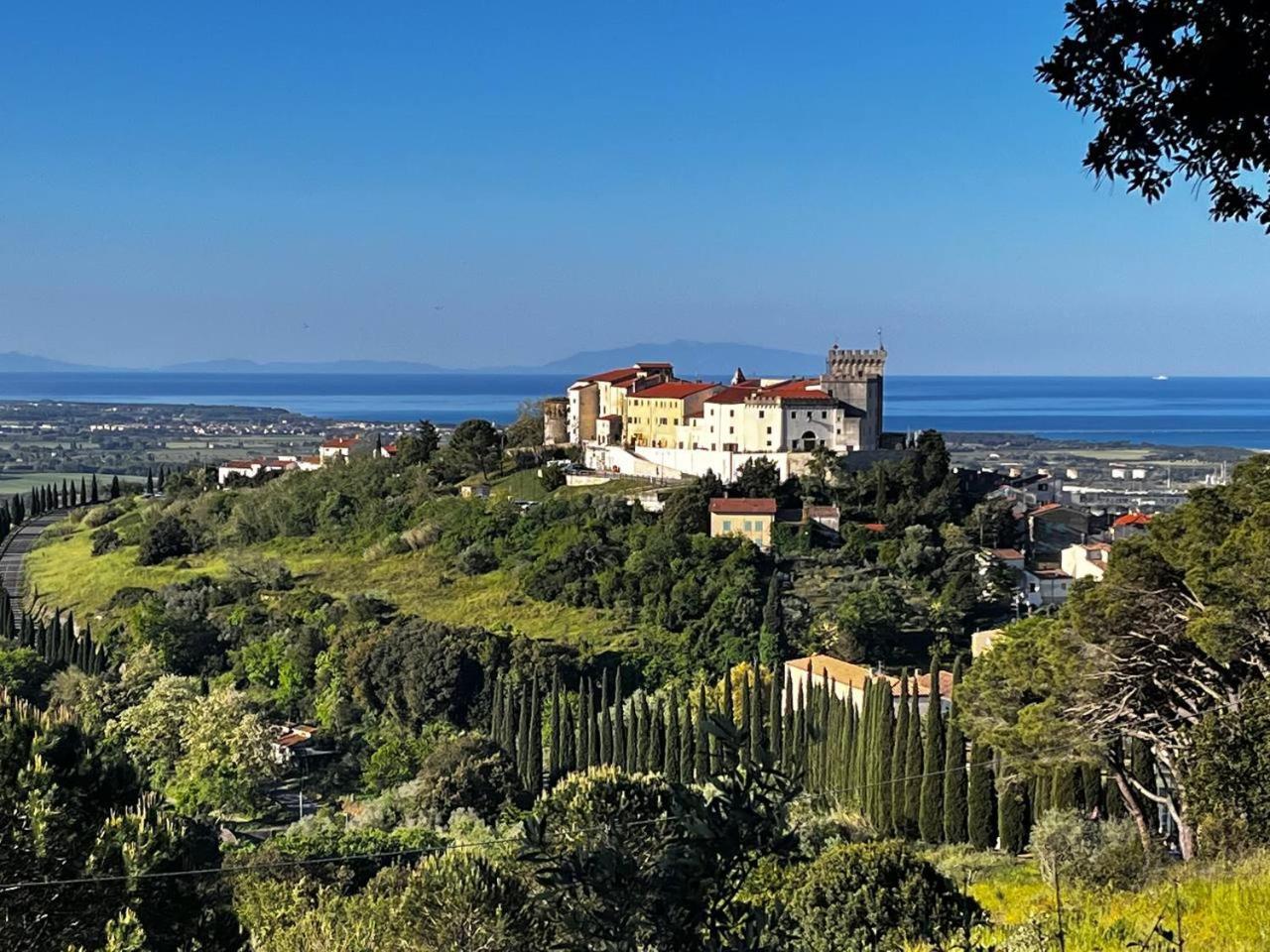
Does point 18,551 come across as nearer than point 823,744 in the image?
No

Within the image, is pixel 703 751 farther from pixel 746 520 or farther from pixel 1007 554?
pixel 746 520

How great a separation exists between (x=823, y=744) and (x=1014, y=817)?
5658 mm

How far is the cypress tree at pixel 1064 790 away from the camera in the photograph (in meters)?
21.1

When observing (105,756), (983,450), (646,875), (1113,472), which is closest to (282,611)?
(105,756)

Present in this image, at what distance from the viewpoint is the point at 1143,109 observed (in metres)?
6.27

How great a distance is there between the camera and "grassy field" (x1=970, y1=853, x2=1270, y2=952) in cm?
821

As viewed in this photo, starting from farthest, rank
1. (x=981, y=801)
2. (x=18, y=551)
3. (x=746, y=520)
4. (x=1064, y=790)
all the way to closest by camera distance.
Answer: (x=18, y=551)
(x=746, y=520)
(x=981, y=801)
(x=1064, y=790)

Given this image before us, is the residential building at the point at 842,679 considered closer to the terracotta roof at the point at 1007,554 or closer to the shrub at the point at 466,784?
the shrub at the point at 466,784

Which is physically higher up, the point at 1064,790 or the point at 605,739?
the point at 1064,790

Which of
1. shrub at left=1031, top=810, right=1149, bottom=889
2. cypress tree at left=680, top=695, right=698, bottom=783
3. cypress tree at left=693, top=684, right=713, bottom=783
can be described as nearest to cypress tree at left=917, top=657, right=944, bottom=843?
shrub at left=1031, top=810, right=1149, bottom=889

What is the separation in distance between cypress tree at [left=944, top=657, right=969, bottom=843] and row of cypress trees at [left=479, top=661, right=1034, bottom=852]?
0.02 m

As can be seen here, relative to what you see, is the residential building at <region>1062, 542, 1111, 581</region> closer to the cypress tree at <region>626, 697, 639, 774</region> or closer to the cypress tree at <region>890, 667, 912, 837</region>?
the cypress tree at <region>626, 697, 639, 774</region>

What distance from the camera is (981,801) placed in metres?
22.9

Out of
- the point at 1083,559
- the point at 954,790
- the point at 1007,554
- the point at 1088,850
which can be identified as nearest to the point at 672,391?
the point at 1007,554
